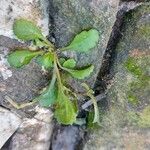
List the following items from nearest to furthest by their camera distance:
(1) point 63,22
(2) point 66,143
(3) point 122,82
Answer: (1) point 63,22 < (3) point 122,82 < (2) point 66,143

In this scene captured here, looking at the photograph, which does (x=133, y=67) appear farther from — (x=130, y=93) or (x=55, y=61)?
(x=55, y=61)

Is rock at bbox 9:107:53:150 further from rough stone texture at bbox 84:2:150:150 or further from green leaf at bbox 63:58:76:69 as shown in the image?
green leaf at bbox 63:58:76:69

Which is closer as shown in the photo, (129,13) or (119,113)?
(129,13)

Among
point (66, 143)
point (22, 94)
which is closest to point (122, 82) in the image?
point (22, 94)

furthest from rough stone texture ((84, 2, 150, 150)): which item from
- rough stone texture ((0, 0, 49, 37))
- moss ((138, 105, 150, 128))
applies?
rough stone texture ((0, 0, 49, 37))

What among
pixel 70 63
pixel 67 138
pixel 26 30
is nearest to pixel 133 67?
pixel 70 63

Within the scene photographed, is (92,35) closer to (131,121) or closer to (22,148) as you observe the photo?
(131,121)

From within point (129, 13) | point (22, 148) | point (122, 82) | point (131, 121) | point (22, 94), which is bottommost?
point (22, 148)

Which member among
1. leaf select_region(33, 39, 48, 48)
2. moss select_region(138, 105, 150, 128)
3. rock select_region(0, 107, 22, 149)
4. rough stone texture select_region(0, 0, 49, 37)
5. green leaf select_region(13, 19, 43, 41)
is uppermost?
rough stone texture select_region(0, 0, 49, 37)
